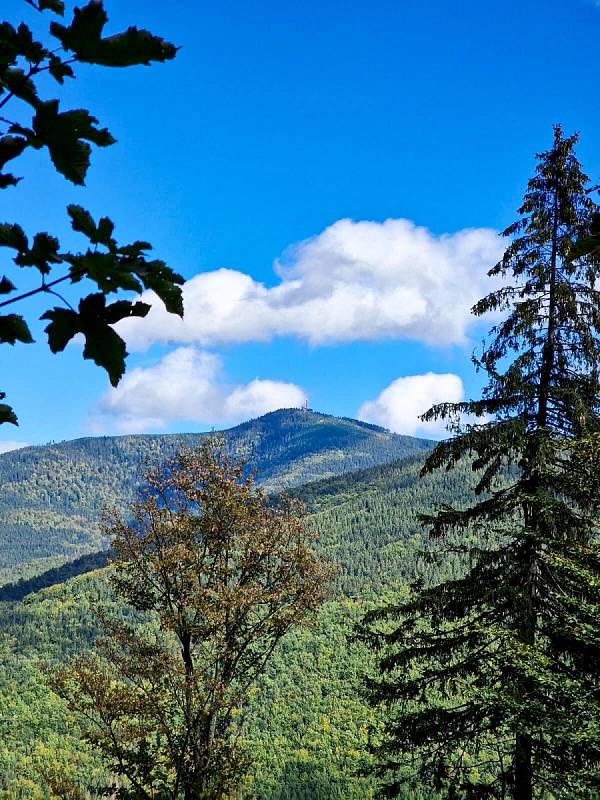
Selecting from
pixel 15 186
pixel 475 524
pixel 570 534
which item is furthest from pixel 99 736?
pixel 15 186

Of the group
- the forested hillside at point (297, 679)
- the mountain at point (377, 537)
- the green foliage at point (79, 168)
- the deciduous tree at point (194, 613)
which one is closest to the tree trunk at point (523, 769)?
the deciduous tree at point (194, 613)

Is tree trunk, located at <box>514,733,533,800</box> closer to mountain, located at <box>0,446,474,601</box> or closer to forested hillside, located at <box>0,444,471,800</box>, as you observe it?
forested hillside, located at <box>0,444,471,800</box>

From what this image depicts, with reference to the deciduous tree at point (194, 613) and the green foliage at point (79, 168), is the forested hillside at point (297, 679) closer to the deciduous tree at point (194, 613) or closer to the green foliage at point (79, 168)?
the deciduous tree at point (194, 613)

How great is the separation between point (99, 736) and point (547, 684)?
6.47 meters

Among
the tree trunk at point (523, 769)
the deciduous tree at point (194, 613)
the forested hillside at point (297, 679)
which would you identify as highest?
the deciduous tree at point (194, 613)

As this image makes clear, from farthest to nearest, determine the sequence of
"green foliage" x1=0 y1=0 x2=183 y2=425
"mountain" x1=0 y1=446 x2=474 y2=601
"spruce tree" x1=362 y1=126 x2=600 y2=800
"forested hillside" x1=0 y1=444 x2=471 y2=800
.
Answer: "mountain" x1=0 y1=446 x2=474 y2=601, "forested hillside" x1=0 y1=444 x2=471 y2=800, "spruce tree" x1=362 y1=126 x2=600 y2=800, "green foliage" x1=0 y1=0 x2=183 y2=425

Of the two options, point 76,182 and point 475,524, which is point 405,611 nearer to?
point 475,524

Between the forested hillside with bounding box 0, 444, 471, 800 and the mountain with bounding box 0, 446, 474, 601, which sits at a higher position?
the mountain with bounding box 0, 446, 474, 601

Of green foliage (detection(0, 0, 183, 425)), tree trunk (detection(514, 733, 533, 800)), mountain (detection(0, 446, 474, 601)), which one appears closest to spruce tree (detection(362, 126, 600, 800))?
tree trunk (detection(514, 733, 533, 800))

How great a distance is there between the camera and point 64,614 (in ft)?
409

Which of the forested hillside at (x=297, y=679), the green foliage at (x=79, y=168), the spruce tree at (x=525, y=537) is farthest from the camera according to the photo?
the forested hillside at (x=297, y=679)

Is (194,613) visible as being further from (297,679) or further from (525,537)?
(297,679)

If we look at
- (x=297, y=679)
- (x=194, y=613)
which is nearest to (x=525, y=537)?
(x=194, y=613)

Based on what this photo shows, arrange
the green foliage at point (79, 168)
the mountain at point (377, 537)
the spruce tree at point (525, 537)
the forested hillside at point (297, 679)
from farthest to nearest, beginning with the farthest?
the mountain at point (377, 537)
the forested hillside at point (297, 679)
the spruce tree at point (525, 537)
the green foliage at point (79, 168)
